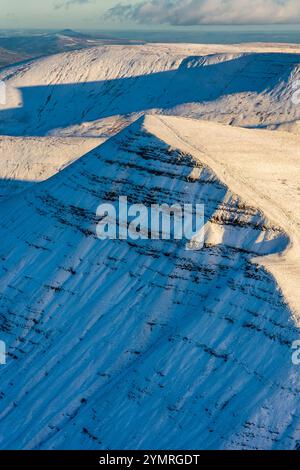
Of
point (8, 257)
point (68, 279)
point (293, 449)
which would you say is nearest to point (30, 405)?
point (68, 279)

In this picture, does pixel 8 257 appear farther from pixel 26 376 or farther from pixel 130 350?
pixel 130 350

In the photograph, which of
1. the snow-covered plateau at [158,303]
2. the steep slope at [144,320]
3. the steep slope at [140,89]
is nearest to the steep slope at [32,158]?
the steep slope at [140,89]

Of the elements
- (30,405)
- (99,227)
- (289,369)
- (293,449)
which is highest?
(99,227)

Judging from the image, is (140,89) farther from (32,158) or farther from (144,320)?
(144,320)

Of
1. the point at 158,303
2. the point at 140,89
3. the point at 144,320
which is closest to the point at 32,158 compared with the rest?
the point at 140,89

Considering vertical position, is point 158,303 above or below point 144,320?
above

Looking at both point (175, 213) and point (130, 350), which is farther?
point (175, 213)
